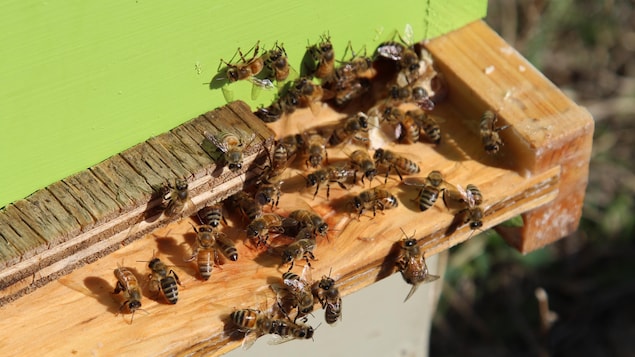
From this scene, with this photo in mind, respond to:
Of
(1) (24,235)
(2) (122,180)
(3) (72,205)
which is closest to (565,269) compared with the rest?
(2) (122,180)

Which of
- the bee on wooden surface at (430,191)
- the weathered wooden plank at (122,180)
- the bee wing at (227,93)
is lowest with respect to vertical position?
the bee on wooden surface at (430,191)

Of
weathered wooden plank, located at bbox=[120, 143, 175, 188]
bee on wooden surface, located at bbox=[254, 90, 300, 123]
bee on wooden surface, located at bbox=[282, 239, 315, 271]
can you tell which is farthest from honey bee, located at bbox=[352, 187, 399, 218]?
weathered wooden plank, located at bbox=[120, 143, 175, 188]

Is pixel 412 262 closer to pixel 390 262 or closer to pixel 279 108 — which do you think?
pixel 390 262

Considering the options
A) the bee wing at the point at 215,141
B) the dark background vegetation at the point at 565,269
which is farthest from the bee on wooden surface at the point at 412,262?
the dark background vegetation at the point at 565,269

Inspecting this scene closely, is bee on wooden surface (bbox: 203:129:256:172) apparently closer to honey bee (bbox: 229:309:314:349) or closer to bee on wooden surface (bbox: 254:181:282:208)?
bee on wooden surface (bbox: 254:181:282:208)

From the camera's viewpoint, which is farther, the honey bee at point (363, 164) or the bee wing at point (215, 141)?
the honey bee at point (363, 164)

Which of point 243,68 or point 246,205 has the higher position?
point 243,68

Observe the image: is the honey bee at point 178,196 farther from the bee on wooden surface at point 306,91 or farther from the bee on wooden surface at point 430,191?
the bee on wooden surface at point 430,191
